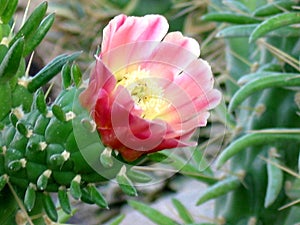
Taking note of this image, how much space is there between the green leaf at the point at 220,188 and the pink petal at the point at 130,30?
1.72 ft

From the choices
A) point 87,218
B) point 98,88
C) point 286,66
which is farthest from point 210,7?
point 98,88

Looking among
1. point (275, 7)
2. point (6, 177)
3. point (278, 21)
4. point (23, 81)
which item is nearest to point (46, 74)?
point (23, 81)

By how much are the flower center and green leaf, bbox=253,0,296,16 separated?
0.52 metres

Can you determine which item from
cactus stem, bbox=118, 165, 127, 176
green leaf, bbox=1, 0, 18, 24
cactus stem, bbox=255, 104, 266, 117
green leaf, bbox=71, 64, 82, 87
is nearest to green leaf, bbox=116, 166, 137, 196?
cactus stem, bbox=118, 165, 127, 176

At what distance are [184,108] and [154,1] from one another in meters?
1.42

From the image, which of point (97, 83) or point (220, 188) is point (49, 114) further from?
point (220, 188)

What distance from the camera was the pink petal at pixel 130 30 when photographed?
0.71 m

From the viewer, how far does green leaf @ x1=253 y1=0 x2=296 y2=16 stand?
3.95 ft

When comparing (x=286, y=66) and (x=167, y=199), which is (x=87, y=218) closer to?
(x=167, y=199)

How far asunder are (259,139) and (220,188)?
0.40 feet

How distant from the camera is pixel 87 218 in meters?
1.95

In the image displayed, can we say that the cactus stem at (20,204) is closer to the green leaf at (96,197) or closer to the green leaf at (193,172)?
the green leaf at (96,197)

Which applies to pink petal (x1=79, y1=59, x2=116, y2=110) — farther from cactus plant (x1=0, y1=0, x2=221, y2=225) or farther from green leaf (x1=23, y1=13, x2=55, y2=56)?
green leaf (x1=23, y1=13, x2=55, y2=56)

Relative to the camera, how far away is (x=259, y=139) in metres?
1.15
